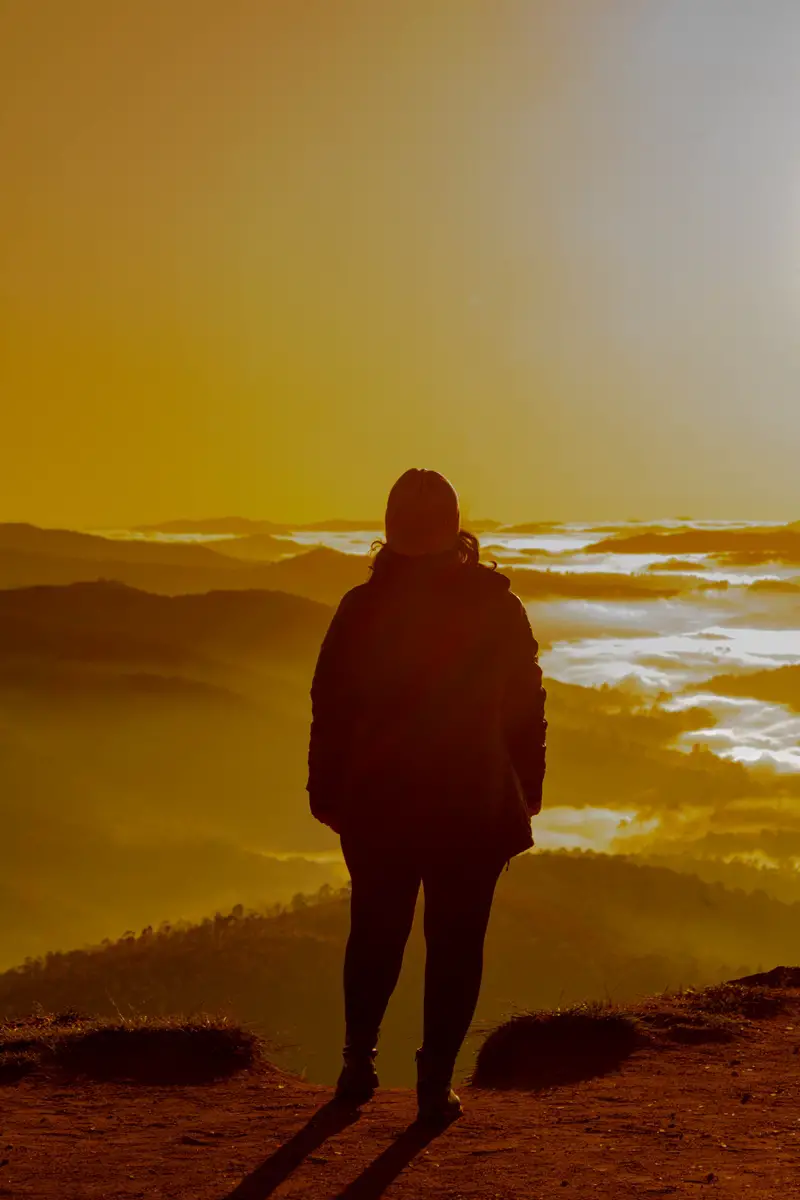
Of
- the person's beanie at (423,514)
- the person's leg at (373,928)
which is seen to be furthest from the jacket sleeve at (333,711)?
the person's beanie at (423,514)

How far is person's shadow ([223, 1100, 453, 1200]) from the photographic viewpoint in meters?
4.68

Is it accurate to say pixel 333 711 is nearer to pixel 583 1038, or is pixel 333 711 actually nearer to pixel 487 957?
pixel 583 1038

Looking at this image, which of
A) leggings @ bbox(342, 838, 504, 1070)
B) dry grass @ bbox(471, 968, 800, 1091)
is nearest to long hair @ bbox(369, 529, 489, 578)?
leggings @ bbox(342, 838, 504, 1070)

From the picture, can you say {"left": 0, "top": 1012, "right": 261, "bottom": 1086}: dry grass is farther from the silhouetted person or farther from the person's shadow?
the silhouetted person

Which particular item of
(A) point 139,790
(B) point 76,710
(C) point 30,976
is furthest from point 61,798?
(C) point 30,976

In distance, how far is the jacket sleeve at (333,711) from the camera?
17.4 ft

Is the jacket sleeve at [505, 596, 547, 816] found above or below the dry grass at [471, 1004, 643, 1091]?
above

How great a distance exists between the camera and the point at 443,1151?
5.11 m

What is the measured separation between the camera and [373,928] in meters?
5.38

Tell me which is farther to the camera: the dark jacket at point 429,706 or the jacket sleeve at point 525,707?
the jacket sleeve at point 525,707

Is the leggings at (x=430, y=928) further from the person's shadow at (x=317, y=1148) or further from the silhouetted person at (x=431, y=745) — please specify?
the person's shadow at (x=317, y=1148)

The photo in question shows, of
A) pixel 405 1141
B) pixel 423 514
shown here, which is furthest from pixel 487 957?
pixel 423 514

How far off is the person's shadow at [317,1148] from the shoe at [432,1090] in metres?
0.04

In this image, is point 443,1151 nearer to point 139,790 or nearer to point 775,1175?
point 775,1175
